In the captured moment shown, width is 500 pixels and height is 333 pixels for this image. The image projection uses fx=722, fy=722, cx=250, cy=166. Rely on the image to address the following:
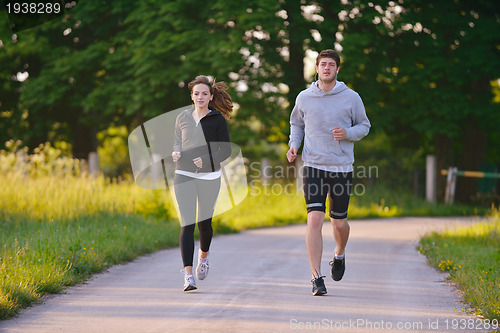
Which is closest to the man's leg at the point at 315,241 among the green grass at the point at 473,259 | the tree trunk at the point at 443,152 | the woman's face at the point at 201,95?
the green grass at the point at 473,259

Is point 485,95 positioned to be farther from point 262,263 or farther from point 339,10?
point 262,263

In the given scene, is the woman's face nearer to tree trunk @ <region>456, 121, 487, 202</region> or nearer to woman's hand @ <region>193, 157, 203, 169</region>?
woman's hand @ <region>193, 157, 203, 169</region>

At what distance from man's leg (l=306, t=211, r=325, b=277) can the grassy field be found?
8.05 ft

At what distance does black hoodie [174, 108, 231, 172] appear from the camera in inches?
282

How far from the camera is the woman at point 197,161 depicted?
7.16 metres

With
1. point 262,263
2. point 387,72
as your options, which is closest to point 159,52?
point 387,72

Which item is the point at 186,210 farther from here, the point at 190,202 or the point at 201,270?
the point at 201,270

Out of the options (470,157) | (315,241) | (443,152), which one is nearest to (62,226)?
(315,241)

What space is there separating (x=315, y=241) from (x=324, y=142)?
3.14 feet

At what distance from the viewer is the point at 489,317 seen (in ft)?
18.9

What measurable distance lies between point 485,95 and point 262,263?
15.9 metres

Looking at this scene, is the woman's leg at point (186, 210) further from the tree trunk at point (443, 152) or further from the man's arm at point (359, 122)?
the tree trunk at point (443, 152)

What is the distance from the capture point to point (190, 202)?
7.22m

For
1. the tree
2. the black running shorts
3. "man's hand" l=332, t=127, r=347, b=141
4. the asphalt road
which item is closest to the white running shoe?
the asphalt road
